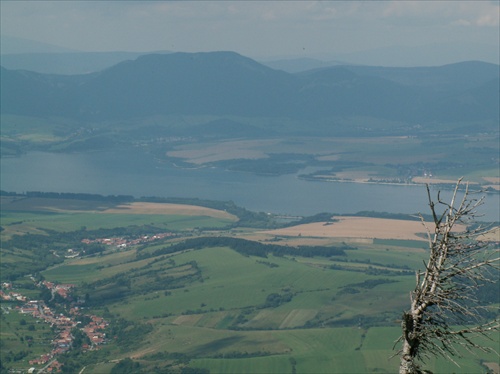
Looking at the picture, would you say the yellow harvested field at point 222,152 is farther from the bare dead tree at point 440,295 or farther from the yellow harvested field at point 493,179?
the bare dead tree at point 440,295

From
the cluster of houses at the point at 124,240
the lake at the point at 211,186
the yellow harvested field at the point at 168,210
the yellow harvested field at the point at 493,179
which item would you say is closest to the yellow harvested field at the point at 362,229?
the lake at the point at 211,186

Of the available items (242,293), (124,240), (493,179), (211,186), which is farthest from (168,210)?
(493,179)

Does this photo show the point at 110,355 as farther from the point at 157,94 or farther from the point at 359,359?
the point at 157,94

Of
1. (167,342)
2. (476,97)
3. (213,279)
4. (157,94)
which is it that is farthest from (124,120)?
(167,342)

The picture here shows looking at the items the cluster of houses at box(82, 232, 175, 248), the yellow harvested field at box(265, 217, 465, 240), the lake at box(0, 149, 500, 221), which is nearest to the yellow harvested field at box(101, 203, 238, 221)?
the lake at box(0, 149, 500, 221)

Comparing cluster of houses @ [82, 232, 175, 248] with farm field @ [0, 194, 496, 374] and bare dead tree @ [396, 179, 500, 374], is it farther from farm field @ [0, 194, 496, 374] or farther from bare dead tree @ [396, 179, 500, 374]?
bare dead tree @ [396, 179, 500, 374]

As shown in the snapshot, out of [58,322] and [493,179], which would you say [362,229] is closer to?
[58,322]
